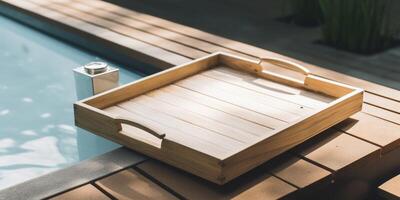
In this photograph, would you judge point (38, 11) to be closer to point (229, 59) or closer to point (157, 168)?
point (229, 59)

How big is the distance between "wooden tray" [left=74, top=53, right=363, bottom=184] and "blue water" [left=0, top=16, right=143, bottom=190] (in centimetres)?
31

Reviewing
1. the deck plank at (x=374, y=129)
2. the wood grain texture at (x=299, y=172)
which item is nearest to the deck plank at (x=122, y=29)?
the deck plank at (x=374, y=129)

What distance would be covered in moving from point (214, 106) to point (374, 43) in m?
1.99

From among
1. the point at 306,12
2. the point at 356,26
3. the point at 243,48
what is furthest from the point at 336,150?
the point at 306,12

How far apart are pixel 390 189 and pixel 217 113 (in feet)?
2.07

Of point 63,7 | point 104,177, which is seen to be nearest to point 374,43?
point 63,7

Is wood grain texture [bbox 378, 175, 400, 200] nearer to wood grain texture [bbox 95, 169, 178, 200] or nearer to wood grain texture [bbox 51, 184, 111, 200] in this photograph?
wood grain texture [bbox 95, 169, 178, 200]

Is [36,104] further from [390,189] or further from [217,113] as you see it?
[390,189]

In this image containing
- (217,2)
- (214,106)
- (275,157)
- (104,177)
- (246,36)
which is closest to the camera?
(104,177)

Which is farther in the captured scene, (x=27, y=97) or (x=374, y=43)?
(x=374, y=43)

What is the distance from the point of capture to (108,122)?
78.3 inches

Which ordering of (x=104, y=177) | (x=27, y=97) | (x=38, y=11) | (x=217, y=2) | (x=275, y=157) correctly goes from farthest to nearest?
(x=217, y=2) < (x=38, y=11) < (x=27, y=97) < (x=275, y=157) < (x=104, y=177)

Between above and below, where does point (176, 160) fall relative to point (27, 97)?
above

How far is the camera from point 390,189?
199 centimetres
